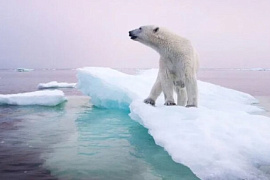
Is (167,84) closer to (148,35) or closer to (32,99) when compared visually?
(148,35)

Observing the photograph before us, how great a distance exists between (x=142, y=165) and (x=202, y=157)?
3.34 ft

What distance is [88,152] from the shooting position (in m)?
4.68

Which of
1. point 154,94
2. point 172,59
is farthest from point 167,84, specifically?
point 154,94

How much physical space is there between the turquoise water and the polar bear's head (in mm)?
1796

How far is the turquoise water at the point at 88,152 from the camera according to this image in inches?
145

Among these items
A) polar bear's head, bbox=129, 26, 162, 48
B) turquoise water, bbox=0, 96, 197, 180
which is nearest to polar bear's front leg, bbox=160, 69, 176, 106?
polar bear's head, bbox=129, 26, 162, 48

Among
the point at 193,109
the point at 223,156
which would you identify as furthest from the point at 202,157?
the point at 193,109

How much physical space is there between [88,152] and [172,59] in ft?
6.83

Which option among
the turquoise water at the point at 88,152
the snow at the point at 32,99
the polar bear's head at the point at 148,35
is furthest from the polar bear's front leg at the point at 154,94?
the snow at the point at 32,99

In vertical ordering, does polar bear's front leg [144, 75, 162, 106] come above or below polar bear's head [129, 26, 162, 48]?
below

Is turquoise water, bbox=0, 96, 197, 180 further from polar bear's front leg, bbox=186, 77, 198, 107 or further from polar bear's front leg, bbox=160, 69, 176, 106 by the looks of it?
polar bear's front leg, bbox=186, 77, 198, 107

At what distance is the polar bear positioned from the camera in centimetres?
502

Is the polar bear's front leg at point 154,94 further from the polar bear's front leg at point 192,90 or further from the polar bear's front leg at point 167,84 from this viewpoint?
the polar bear's front leg at point 192,90

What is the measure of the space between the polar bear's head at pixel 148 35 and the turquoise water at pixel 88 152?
180 centimetres
